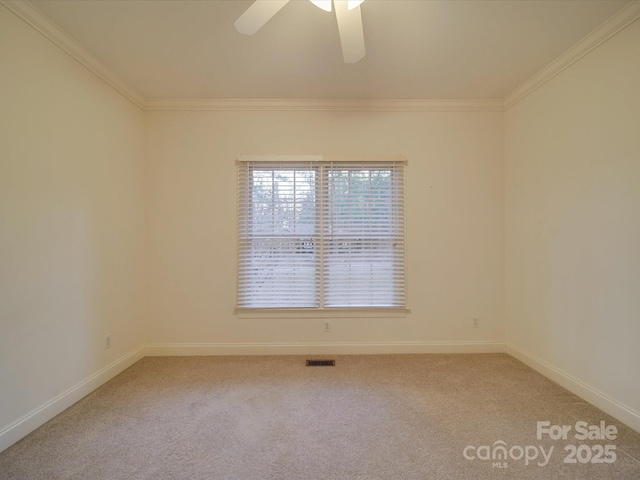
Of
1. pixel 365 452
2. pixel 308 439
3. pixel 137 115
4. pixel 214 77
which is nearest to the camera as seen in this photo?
pixel 365 452

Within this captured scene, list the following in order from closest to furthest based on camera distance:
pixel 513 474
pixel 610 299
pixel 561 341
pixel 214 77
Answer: pixel 513 474 → pixel 610 299 → pixel 561 341 → pixel 214 77

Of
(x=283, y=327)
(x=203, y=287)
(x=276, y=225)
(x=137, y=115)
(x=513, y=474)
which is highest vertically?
(x=137, y=115)

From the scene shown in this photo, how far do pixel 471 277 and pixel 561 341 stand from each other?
0.85 meters

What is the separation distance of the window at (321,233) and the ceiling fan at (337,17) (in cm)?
127

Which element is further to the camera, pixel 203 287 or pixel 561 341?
pixel 203 287

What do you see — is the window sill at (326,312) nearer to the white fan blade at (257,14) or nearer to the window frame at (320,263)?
the window frame at (320,263)

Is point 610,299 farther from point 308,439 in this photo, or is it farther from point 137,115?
point 137,115

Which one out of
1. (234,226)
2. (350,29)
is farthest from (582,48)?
(234,226)

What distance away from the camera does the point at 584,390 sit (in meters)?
1.95

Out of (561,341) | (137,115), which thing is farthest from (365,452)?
(137,115)

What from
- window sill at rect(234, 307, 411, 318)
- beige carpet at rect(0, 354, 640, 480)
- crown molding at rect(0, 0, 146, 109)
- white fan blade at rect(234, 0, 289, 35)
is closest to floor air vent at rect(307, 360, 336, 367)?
beige carpet at rect(0, 354, 640, 480)

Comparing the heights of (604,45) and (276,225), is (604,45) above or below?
above

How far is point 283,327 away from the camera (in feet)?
9.05

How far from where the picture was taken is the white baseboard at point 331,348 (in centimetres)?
272
